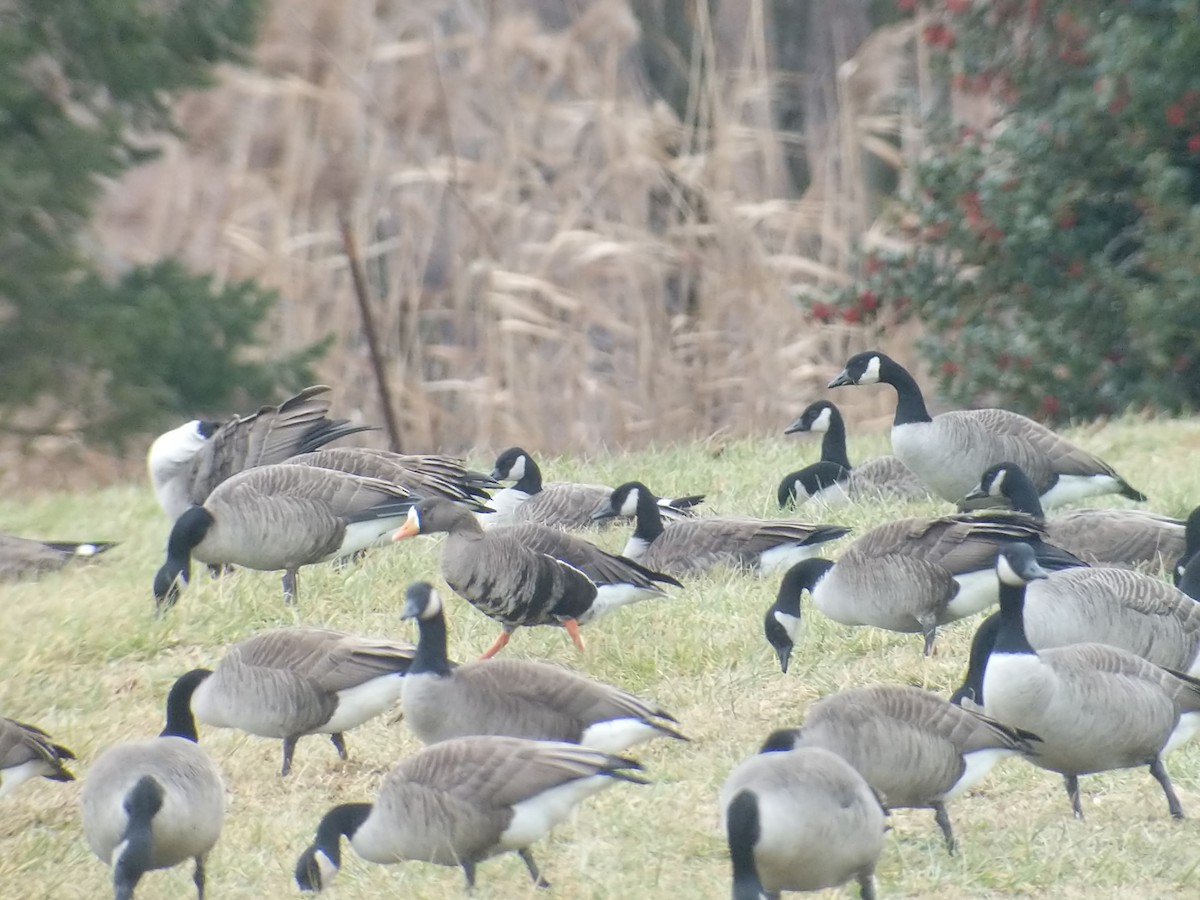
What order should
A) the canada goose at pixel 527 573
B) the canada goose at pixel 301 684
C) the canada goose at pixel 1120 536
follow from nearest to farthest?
the canada goose at pixel 301 684, the canada goose at pixel 527 573, the canada goose at pixel 1120 536

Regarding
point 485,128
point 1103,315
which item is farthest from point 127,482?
point 1103,315

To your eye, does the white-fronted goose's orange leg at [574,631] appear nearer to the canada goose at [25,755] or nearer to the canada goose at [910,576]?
the canada goose at [910,576]

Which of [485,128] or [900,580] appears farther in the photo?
[485,128]

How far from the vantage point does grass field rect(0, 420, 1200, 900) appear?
195 inches

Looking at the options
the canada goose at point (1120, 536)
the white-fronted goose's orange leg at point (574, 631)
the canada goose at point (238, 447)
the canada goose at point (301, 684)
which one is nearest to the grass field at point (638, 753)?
the white-fronted goose's orange leg at point (574, 631)

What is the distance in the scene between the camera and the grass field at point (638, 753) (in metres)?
4.96

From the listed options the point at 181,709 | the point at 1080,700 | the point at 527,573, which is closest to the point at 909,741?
the point at 1080,700

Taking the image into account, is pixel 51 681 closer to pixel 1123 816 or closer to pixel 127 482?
pixel 1123 816

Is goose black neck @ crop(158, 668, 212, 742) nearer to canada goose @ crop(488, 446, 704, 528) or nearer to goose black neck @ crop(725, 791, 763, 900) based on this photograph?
→ goose black neck @ crop(725, 791, 763, 900)

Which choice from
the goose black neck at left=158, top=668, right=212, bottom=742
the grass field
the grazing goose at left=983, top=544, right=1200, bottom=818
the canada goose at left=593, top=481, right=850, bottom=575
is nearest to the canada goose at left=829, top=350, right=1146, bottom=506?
the grass field

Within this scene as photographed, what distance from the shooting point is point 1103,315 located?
12.2 m

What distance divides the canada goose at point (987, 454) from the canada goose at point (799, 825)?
4266mm

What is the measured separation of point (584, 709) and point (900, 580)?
61.9 inches

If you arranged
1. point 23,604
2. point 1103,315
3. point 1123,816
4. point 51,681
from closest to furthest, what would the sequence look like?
point 1123,816 < point 51,681 < point 23,604 < point 1103,315
